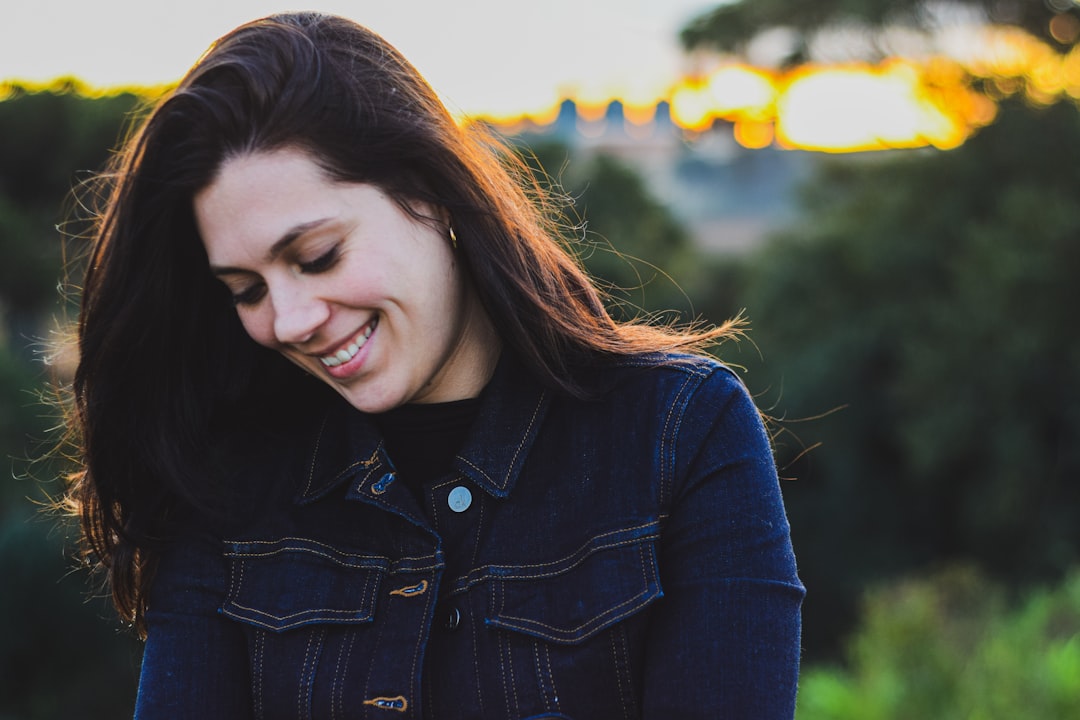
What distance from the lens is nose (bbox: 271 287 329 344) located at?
1.56 meters

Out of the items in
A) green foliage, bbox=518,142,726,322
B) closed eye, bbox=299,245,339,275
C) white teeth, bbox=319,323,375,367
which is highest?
closed eye, bbox=299,245,339,275

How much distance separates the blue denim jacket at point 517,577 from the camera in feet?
4.91

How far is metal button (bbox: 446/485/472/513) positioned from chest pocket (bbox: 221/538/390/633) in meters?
0.12

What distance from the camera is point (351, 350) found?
5.24 ft

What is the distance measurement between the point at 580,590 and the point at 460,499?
0.24 meters

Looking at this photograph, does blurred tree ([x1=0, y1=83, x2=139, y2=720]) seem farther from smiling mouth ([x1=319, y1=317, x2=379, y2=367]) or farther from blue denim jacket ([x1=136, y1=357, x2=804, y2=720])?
smiling mouth ([x1=319, y1=317, x2=379, y2=367])

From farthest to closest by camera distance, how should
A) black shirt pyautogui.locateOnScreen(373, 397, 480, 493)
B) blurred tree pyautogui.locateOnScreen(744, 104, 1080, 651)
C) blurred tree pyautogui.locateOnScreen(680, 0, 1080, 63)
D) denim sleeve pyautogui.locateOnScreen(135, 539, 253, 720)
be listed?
blurred tree pyautogui.locateOnScreen(680, 0, 1080, 63)
blurred tree pyautogui.locateOnScreen(744, 104, 1080, 651)
black shirt pyautogui.locateOnScreen(373, 397, 480, 493)
denim sleeve pyautogui.locateOnScreen(135, 539, 253, 720)

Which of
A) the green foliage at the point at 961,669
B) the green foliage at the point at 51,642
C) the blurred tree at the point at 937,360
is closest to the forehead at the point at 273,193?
the green foliage at the point at 961,669

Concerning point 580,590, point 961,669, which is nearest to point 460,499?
point 580,590

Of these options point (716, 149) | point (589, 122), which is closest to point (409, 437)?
point (589, 122)

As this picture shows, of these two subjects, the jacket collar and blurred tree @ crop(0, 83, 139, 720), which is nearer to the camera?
the jacket collar

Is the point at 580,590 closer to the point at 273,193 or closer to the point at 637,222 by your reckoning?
the point at 273,193

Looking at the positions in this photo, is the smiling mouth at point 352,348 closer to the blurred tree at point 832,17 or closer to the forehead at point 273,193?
the forehead at point 273,193

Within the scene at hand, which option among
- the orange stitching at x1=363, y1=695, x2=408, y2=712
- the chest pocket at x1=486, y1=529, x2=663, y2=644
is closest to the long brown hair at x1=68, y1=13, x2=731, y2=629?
the chest pocket at x1=486, y1=529, x2=663, y2=644
